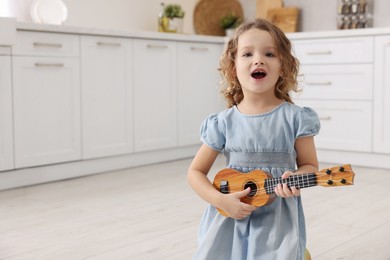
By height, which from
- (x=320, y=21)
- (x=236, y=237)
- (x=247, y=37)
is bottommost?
(x=236, y=237)

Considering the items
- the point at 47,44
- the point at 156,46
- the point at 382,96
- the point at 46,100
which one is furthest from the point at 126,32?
the point at 382,96

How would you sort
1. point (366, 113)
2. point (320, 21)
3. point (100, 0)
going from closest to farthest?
point (366, 113) < point (100, 0) < point (320, 21)

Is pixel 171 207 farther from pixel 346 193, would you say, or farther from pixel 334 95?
pixel 334 95

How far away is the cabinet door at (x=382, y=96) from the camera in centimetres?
396

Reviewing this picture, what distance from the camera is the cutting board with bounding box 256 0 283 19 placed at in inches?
198

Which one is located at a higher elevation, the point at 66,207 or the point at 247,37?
the point at 247,37

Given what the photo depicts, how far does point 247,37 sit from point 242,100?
192mm

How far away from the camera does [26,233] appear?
7.86 feet

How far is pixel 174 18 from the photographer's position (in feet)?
15.5

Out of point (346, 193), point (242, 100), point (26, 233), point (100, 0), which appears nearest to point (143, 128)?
point (100, 0)

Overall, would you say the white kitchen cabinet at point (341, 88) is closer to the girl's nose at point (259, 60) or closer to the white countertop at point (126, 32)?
the white countertop at point (126, 32)

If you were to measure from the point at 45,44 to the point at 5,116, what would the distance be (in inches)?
19.1

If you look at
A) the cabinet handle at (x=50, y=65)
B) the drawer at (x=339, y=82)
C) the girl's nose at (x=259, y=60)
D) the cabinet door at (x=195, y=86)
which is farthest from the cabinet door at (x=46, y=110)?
the girl's nose at (x=259, y=60)

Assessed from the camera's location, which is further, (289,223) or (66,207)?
(66,207)
